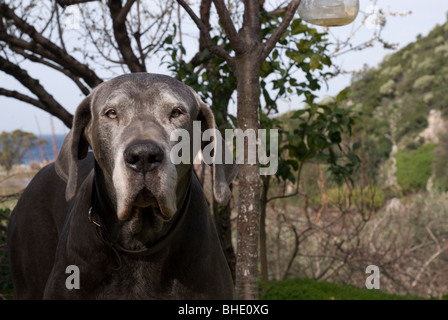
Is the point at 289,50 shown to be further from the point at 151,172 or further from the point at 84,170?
the point at 151,172

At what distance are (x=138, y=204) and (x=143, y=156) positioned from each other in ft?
0.75

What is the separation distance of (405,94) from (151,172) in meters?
32.1

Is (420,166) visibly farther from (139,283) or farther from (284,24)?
Result: (139,283)

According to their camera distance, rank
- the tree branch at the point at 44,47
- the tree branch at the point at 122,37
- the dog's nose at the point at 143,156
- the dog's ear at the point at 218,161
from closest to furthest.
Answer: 1. the dog's nose at the point at 143,156
2. the dog's ear at the point at 218,161
3. the tree branch at the point at 122,37
4. the tree branch at the point at 44,47

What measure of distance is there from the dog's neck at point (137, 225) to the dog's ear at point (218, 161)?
5.1 inches

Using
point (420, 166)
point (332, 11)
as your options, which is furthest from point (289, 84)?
point (420, 166)

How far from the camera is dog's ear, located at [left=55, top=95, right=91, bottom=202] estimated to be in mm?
2580

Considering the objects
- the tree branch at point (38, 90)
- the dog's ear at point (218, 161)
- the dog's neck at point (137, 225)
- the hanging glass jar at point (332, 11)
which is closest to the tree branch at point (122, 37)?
the tree branch at point (38, 90)

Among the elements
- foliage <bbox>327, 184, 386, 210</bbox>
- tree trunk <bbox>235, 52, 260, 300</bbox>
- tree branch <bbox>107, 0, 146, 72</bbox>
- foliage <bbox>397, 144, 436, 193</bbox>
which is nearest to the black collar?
tree trunk <bbox>235, 52, 260, 300</bbox>

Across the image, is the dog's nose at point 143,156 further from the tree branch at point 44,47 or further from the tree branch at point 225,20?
the tree branch at point 44,47

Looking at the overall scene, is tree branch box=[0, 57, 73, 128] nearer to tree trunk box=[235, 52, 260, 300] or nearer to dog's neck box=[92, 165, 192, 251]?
tree trunk box=[235, 52, 260, 300]

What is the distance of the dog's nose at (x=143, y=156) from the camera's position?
2.10 m

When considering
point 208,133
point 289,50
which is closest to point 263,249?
point 289,50

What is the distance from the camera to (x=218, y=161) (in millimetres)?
2619
